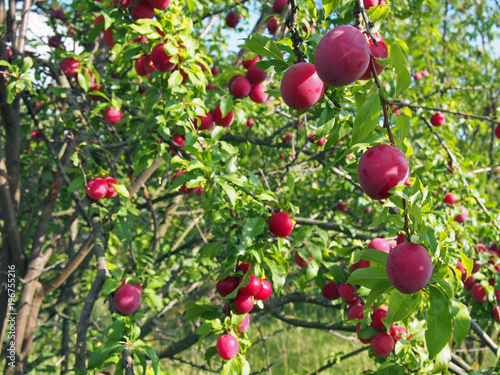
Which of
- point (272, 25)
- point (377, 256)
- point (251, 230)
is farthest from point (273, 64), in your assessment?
point (272, 25)

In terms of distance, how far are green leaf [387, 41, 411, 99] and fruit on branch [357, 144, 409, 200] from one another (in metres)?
0.11

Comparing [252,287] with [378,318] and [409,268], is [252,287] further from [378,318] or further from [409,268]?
[409,268]

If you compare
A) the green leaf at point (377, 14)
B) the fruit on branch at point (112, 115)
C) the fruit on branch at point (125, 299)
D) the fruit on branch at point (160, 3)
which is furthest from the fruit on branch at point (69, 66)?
the green leaf at point (377, 14)

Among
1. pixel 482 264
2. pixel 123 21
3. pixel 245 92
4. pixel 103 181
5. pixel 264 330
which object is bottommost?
pixel 264 330

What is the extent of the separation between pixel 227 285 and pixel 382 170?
86 centimetres

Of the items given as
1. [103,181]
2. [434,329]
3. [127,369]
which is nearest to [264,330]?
[103,181]

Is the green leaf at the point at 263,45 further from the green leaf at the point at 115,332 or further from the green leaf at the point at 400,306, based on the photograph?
the green leaf at the point at 115,332

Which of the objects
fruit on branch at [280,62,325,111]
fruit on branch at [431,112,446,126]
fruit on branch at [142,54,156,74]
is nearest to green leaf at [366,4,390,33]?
fruit on branch at [280,62,325,111]

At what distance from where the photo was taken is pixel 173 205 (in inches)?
109

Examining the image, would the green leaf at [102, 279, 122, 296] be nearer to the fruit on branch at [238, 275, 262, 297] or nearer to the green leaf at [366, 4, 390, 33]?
the fruit on branch at [238, 275, 262, 297]

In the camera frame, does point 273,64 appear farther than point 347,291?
No

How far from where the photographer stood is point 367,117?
633 mm

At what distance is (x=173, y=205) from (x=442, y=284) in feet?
7.30

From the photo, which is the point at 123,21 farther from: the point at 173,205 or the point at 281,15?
the point at 173,205
